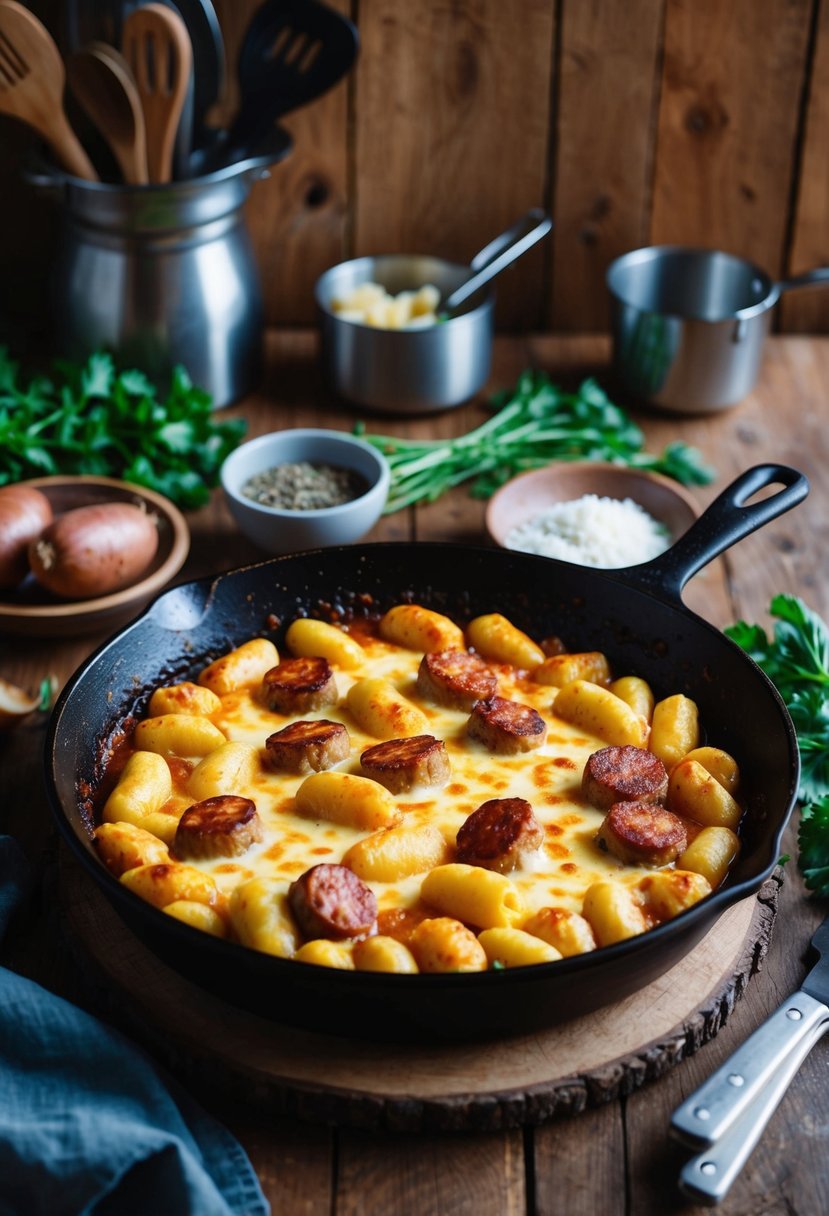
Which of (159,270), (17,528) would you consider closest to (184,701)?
(17,528)

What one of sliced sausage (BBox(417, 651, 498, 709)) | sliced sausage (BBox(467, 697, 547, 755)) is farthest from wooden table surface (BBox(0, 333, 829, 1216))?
sliced sausage (BBox(417, 651, 498, 709))

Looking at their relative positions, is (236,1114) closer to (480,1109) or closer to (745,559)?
(480,1109)

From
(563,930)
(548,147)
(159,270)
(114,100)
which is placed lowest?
(563,930)

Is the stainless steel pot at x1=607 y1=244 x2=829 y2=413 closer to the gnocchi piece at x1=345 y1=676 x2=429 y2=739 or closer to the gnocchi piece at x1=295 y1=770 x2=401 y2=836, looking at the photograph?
the gnocchi piece at x1=345 y1=676 x2=429 y2=739

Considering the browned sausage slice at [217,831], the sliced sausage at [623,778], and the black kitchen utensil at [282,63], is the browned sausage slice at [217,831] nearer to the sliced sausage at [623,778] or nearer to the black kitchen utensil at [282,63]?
the sliced sausage at [623,778]

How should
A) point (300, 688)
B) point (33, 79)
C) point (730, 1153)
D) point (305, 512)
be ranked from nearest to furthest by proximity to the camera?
point (730, 1153) < point (300, 688) < point (305, 512) < point (33, 79)

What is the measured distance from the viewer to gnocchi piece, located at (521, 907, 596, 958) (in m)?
1.73

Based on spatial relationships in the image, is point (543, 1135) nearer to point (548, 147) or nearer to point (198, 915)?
point (198, 915)

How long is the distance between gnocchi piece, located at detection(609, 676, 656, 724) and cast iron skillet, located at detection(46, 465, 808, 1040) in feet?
0.18

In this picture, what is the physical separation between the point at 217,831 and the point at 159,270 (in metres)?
1.71

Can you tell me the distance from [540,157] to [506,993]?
2683mm

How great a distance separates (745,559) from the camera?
2.98m

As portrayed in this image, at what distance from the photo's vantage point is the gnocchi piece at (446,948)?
1689 millimetres

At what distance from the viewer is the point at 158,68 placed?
10.00 ft
